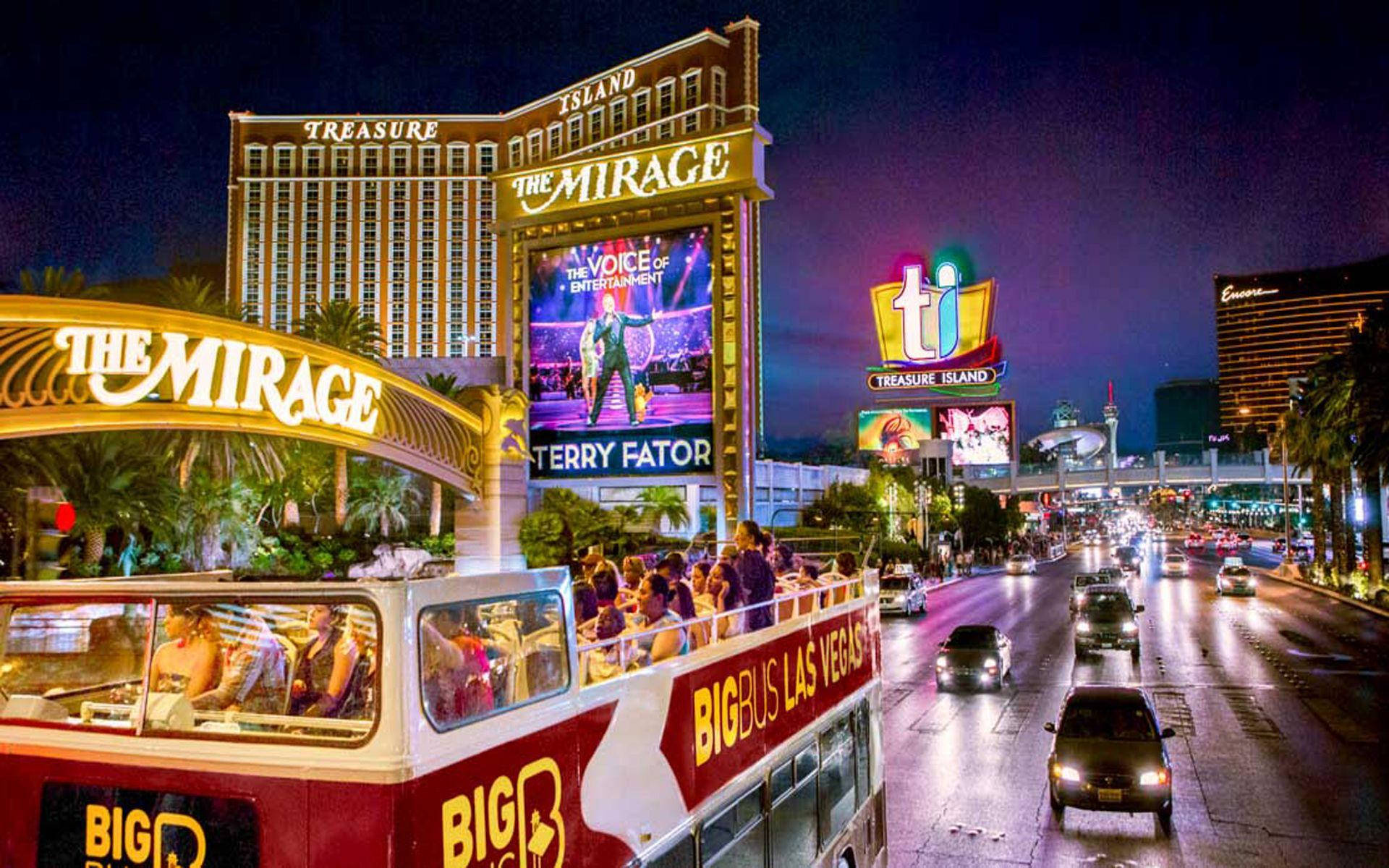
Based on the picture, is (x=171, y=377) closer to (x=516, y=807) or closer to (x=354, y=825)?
(x=516, y=807)

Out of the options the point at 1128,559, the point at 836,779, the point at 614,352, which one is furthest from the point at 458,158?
the point at 836,779

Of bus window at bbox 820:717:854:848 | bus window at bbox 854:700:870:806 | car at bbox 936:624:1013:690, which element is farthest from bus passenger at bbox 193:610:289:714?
car at bbox 936:624:1013:690

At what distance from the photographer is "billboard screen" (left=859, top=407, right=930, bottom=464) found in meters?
104

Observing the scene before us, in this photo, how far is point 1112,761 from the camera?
1347cm

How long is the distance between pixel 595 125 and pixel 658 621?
10574cm

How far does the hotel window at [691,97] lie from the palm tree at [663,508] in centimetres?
5238

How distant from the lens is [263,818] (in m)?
3.70

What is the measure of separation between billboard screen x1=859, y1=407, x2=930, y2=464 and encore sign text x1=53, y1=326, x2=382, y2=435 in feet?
265

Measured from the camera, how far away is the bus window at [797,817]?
7090mm

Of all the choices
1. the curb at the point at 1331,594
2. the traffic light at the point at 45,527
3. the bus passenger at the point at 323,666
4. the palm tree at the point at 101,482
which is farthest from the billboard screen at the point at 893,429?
the bus passenger at the point at 323,666

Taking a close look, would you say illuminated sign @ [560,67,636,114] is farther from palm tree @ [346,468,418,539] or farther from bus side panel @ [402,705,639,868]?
bus side panel @ [402,705,639,868]

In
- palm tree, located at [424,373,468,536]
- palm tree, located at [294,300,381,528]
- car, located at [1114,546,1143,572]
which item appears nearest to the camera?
palm tree, located at [294,300,381,528]

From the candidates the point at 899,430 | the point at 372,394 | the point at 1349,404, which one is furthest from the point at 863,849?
the point at 899,430

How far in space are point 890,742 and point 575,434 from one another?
1127 inches
